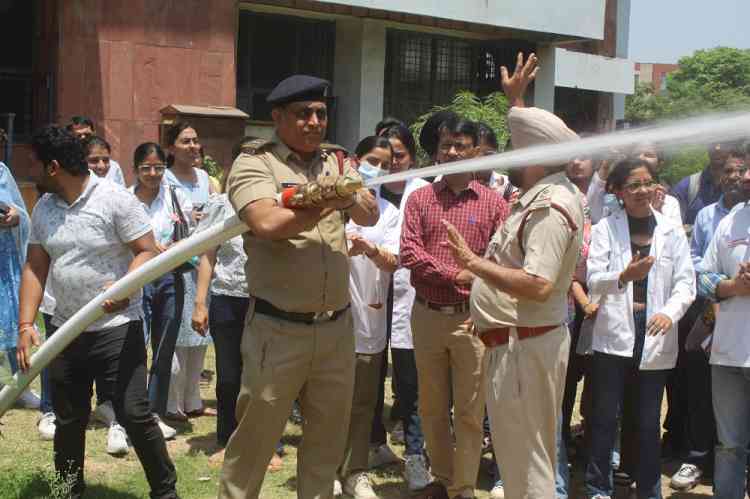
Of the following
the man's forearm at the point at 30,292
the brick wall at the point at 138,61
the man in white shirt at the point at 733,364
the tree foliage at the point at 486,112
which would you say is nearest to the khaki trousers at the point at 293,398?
the man's forearm at the point at 30,292

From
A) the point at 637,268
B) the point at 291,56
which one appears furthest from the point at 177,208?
the point at 291,56

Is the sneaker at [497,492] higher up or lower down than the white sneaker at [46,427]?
lower down

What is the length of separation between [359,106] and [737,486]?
42.2ft

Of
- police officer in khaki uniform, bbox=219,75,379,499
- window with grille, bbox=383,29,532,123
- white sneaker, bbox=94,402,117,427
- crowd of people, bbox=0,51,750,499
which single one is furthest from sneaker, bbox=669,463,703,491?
window with grille, bbox=383,29,532,123

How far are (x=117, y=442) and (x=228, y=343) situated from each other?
100 cm

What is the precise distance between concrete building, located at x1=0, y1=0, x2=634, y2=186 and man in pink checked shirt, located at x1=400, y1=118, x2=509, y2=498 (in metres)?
8.82

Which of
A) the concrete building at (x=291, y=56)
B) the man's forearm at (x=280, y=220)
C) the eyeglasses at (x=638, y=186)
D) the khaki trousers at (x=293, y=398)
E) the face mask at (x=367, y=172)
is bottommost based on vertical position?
the khaki trousers at (x=293, y=398)

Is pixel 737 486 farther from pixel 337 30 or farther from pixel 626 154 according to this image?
pixel 337 30

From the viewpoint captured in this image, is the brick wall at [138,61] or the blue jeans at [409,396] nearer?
the blue jeans at [409,396]

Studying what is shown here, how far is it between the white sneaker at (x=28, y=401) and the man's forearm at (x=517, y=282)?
15.1 feet

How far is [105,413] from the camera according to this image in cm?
696

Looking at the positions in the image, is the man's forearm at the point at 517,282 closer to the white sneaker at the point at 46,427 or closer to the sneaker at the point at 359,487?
the sneaker at the point at 359,487

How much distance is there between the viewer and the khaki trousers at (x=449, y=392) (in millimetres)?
5355

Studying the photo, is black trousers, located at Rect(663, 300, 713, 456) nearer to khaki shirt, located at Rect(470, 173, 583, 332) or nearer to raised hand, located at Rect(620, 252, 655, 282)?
raised hand, located at Rect(620, 252, 655, 282)
